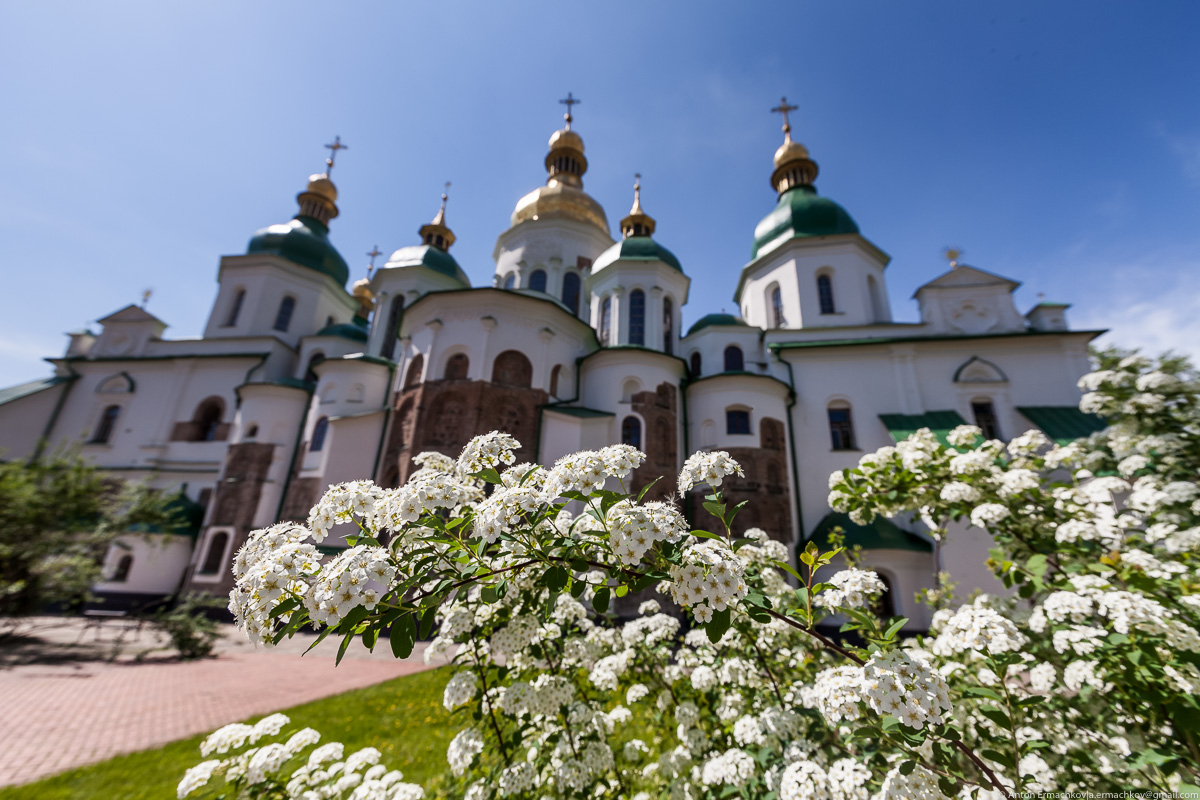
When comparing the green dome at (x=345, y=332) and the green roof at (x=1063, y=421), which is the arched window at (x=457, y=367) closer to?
the green dome at (x=345, y=332)

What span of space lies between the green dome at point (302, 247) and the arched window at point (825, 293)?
24.2m

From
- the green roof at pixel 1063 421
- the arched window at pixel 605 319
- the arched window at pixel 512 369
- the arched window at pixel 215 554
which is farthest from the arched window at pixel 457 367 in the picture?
the green roof at pixel 1063 421

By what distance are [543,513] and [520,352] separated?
1433cm

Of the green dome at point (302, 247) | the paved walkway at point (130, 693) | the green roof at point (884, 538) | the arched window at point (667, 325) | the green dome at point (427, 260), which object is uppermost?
the green dome at point (302, 247)

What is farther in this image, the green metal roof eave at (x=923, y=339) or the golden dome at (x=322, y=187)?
the golden dome at (x=322, y=187)

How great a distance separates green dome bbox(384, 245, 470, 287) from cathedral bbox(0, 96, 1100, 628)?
0.43ft

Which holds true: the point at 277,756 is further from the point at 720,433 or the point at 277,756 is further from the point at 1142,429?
the point at 720,433

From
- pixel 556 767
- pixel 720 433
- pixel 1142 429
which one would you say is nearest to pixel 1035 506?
pixel 1142 429

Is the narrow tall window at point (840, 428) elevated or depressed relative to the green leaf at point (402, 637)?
elevated

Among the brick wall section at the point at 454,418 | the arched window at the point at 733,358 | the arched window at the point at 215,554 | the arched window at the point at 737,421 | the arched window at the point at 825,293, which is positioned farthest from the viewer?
the arched window at the point at 825,293

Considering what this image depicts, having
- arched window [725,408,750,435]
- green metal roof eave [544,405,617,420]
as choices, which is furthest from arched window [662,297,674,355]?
green metal roof eave [544,405,617,420]

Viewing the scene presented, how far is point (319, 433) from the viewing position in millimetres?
17531

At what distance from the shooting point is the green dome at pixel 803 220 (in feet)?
67.5

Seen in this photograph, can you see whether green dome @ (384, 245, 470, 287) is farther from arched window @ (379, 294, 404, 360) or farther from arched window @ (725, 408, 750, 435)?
arched window @ (725, 408, 750, 435)
